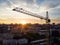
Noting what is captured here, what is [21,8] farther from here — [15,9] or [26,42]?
[26,42]

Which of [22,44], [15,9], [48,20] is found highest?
A: [15,9]

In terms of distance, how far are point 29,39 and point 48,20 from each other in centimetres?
286

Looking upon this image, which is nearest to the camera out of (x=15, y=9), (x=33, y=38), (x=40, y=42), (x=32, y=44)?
(x=15, y=9)

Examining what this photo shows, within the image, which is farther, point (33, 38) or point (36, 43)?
point (33, 38)

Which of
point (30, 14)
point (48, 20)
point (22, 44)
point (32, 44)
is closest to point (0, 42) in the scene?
point (22, 44)

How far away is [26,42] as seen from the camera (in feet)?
33.9

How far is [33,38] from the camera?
11.8 metres

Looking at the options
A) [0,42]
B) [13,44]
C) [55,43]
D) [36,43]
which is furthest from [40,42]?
[0,42]

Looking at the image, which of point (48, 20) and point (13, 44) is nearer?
point (48, 20)

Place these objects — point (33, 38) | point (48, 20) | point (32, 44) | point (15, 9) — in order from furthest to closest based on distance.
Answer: point (33, 38)
point (32, 44)
point (48, 20)
point (15, 9)

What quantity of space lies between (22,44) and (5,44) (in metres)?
1.19

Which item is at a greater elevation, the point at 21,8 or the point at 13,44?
the point at 21,8

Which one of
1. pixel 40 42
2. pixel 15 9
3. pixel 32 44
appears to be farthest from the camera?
pixel 40 42

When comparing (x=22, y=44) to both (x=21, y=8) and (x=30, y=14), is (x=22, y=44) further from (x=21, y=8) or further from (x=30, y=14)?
(x=21, y=8)
